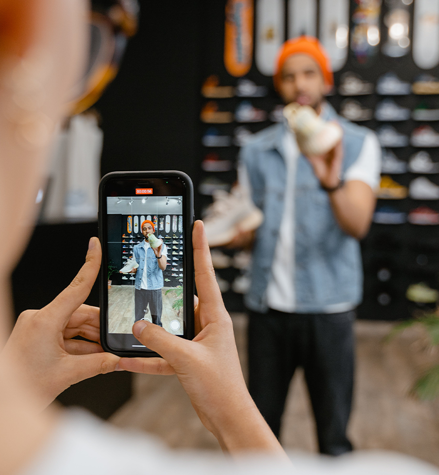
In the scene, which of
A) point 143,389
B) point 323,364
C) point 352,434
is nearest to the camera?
point 323,364

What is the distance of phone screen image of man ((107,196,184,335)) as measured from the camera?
268 mm

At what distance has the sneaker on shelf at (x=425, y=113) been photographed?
3.27 meters

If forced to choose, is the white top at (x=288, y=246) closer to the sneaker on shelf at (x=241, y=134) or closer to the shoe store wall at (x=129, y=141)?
the shoe store wall at (x=129, y=141)

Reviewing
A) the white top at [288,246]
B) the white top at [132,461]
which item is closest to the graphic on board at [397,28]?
the white top at [288,246]

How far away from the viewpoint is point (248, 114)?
11.5ft

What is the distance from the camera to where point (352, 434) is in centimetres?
174

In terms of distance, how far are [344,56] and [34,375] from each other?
364cm

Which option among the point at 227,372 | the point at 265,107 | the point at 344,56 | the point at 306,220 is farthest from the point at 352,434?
the point at 344,56

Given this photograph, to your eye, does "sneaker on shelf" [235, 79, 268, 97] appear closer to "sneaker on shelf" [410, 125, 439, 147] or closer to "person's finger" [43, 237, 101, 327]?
"sneaker on shelf" [410, 125, 439, 147]

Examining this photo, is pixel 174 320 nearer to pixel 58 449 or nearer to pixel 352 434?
pixel 58 449

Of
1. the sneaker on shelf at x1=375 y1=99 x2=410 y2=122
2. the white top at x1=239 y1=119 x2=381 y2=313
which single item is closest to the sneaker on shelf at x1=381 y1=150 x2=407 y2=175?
the sneaker on shelf at x1=375 y1=99 x2=410 y2=122

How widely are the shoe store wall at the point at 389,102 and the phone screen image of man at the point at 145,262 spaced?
297 cm

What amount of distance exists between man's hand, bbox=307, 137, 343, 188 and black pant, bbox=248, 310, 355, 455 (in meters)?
0.38

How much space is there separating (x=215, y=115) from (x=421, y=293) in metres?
2.11
